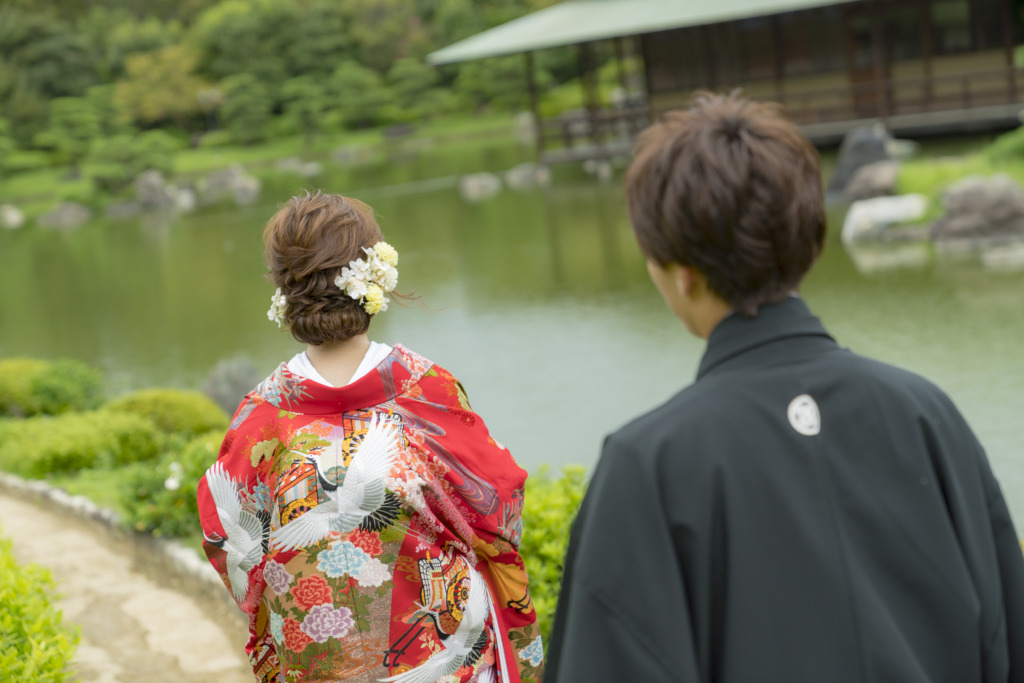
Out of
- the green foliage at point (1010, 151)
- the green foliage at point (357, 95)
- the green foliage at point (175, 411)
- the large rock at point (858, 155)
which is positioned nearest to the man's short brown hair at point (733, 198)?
the green foliage at point (175, 411)

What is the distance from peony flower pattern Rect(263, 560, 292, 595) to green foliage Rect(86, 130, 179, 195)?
2752 cm

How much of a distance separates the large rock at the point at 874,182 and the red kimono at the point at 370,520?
35.4 feet

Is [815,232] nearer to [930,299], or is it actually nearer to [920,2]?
[930,299]

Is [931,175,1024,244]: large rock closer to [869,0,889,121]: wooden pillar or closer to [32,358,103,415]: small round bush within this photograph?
[869,0,889,121]: wooden pillar

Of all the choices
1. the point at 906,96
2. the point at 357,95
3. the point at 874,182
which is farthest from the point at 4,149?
the point at 874,182

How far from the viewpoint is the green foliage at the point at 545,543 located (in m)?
2.70

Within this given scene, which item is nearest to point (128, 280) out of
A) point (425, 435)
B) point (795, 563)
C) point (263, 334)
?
point (263, 334)

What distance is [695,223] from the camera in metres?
1.08

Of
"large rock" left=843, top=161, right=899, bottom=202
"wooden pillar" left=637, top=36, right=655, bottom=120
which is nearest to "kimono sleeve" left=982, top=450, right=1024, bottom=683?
"large rock" left=843, top=161, right=899, bottom=202

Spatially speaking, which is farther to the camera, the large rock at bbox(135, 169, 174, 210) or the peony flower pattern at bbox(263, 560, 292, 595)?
the large rock at bbox(135, 169, 174, 210)

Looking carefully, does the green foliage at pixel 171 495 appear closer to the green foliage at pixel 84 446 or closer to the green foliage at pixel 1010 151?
the green foliage at pixel 84 446

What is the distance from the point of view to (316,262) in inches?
69.6

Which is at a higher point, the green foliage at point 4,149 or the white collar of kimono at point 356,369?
the green foliage at point 4,149

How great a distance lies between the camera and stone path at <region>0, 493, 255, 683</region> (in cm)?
319
